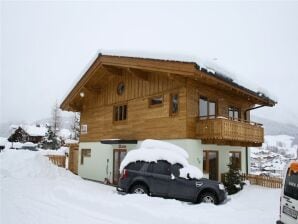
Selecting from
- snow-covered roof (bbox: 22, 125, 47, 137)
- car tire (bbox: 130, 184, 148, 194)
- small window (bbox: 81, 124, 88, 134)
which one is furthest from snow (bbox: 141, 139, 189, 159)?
snow-covered roof (bbox: 22, 125, 47, 137)

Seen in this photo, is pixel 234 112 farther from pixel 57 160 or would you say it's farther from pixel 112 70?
pixel 57 160

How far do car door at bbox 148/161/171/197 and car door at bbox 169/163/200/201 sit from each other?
0.66ft

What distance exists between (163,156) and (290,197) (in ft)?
20.1

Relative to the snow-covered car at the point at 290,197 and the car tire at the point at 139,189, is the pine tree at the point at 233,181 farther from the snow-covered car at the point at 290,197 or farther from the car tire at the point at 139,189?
Result: the snow-covered car at the point at 290,197

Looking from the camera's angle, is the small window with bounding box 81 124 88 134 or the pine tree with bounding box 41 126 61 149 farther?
Answer: the pine tree with bounding box 41 126 61 149

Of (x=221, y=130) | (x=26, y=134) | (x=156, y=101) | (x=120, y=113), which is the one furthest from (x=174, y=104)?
(x=26, y=134)

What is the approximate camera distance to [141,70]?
17.5 m

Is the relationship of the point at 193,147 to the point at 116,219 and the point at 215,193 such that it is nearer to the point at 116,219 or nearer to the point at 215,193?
the point at 215,193

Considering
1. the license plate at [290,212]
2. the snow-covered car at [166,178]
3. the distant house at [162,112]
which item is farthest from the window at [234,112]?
the license plate at [290,212]

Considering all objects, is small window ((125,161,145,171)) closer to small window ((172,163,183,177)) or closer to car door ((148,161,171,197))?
car door ((148,161,171,197))

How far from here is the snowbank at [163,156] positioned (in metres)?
11.8

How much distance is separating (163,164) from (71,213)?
4.59 m

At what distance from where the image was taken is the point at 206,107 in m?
16.5

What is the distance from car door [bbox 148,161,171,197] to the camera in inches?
463
